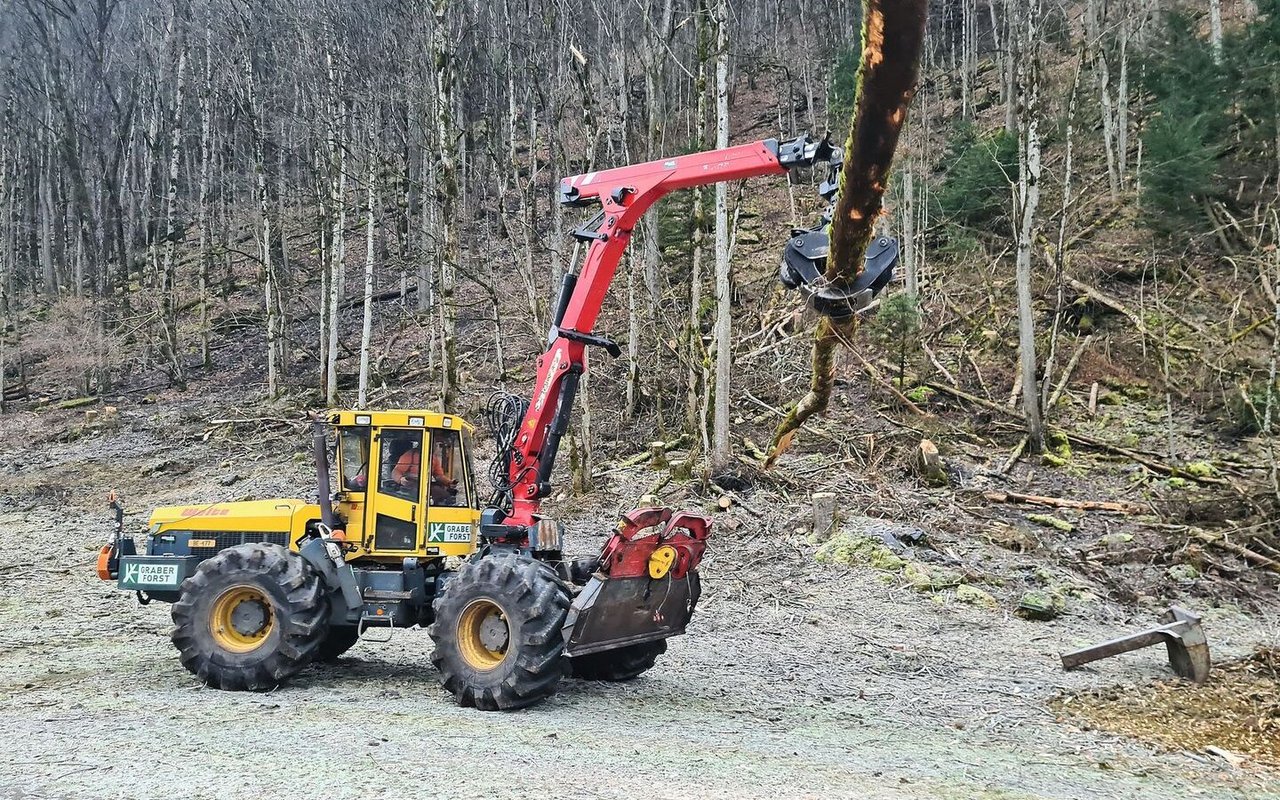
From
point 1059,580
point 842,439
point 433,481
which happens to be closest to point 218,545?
point 433,481

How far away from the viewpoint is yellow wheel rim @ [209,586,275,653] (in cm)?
744

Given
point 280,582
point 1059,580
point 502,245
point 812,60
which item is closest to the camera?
point 280,582

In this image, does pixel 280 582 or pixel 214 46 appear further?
pixel 214 46

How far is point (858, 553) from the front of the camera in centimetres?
1135

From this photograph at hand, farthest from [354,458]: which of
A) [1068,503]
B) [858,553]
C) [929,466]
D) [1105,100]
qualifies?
[1105,100]

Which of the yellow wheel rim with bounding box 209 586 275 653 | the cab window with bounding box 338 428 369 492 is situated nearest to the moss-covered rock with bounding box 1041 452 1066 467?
the cab window with bounding box 338 428 369 492

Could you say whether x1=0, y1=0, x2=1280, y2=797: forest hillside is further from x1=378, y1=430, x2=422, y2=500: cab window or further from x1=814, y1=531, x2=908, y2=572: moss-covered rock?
x1=378, y1=430, x2=422, y2=500: cab window

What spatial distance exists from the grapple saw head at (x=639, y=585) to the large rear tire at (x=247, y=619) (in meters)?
2.28

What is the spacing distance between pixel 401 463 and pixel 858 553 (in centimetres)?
621

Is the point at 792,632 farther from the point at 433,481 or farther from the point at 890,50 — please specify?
the point at 890,50

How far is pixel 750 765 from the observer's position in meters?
5.42

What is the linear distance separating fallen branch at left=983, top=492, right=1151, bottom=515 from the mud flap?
7093 millimetres

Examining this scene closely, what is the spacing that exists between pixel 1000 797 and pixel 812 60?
34.7 meters

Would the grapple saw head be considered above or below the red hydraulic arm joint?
below
